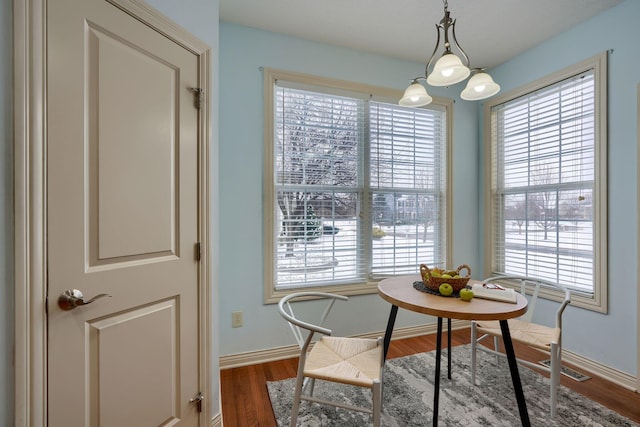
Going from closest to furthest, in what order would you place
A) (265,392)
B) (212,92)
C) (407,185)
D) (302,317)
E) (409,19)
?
(212,92)
(265,392)
(409,19)
(302,317)
(407,185)

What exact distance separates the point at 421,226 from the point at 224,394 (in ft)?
7.36

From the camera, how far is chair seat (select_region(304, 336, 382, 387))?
4.42 ft

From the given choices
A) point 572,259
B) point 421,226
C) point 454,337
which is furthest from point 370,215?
point 572,259

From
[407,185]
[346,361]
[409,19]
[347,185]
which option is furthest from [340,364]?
[409,19]

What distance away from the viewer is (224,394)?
1928 mm

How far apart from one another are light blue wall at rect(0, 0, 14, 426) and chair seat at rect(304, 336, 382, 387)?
3.43 ft

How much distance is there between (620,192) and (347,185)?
2.02 metres

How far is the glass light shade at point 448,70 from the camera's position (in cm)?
150

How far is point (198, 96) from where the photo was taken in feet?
4.92

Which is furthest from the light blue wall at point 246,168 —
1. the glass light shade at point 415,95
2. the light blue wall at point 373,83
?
the glass light shade at point 415,95

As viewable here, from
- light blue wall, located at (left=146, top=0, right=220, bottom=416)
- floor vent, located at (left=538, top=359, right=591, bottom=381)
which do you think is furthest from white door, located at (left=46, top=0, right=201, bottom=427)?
floor vent, located at (left=538, top=359, right=591, bottom=381)

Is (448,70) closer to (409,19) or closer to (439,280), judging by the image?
(409,19)

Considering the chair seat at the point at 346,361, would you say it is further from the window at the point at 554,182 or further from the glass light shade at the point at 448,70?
the window at the point at 554,182

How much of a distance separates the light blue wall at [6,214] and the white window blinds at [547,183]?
3.37 m
